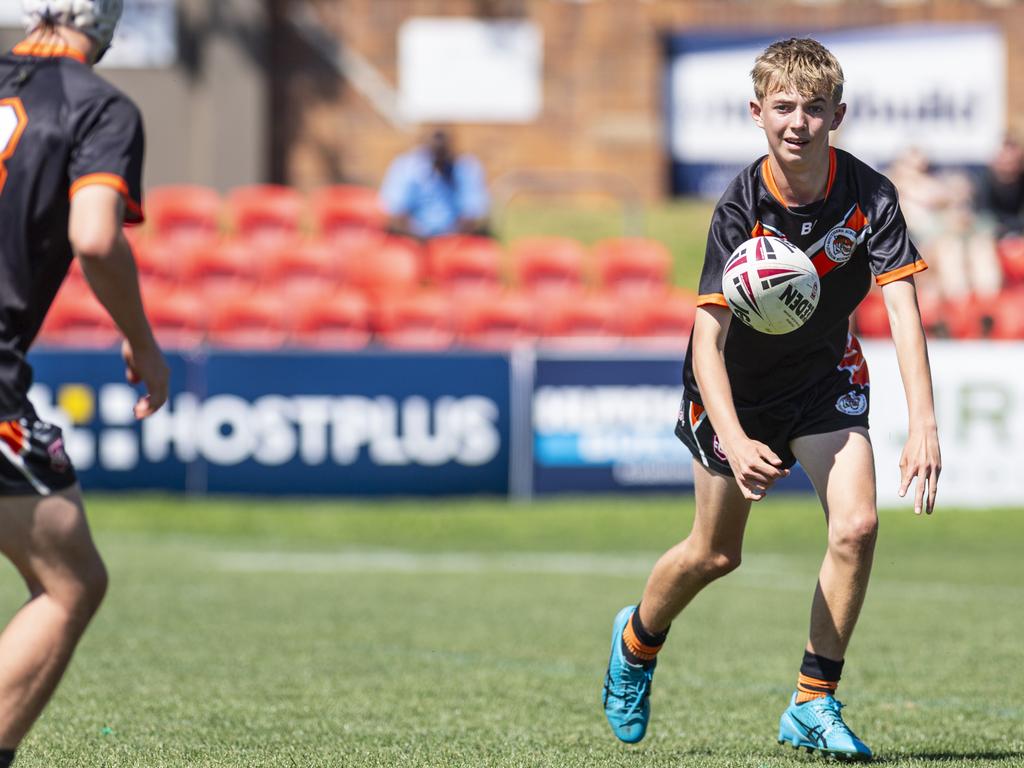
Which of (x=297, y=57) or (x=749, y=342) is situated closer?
(x=749, y=342)

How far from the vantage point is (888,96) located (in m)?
21.0

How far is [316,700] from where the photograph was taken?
237 inches

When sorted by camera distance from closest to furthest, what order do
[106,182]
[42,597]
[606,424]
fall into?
[106,182], [42,597], [606,424]

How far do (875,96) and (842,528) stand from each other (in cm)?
1706

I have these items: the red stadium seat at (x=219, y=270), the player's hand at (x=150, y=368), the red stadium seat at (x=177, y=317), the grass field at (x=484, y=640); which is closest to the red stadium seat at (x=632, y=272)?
the grass field at (x=484, y=640)

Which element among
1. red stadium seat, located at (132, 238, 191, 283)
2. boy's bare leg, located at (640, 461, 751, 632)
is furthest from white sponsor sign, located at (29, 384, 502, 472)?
boy's bare leg, located at (640, 461, 751, 632)

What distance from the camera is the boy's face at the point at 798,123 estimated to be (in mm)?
4715

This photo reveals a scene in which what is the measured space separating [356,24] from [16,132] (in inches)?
697

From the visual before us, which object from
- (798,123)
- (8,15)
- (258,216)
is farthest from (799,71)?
(8,15)

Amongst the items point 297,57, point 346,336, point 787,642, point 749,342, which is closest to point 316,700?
point 749,342

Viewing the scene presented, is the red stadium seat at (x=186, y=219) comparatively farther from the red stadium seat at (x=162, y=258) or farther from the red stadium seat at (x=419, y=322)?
the red stadium seat at (x=419, y=322)

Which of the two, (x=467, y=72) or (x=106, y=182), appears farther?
(x=467, y=72)

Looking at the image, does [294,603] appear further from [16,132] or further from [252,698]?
[16,132]

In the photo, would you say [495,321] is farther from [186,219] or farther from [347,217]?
[186,219]
